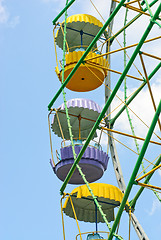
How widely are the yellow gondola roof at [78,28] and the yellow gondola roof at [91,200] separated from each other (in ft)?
27.1

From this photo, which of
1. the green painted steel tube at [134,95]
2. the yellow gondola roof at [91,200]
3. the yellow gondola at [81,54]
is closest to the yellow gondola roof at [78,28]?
the yellow gondola at [81,54]

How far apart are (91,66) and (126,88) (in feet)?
7.89

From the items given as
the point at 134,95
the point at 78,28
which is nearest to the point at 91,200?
the point at 134,95

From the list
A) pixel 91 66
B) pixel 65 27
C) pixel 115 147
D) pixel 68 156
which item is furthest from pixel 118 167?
pixel 65 27

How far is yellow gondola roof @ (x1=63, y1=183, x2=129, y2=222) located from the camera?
70.9 feet

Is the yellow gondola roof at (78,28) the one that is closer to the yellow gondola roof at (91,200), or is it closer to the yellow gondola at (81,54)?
the yellow gondola at (81,54)

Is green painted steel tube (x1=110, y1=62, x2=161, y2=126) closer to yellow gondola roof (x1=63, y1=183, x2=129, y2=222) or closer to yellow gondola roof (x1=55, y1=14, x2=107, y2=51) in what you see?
yellow gondola roof (x1=55, y1=14, x2=107, y2=51)

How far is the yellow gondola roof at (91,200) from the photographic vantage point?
851 inches

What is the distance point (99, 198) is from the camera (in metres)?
22.3

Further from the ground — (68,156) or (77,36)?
(77,36)

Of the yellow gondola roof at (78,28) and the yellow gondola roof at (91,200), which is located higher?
the yellow gondola roof at (78,28)

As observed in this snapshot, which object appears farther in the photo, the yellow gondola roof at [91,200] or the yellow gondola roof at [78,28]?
the yellow gondola roof at [78,28]

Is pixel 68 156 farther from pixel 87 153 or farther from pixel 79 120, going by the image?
pixel 79 120

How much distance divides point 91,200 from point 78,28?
32.3 feet
